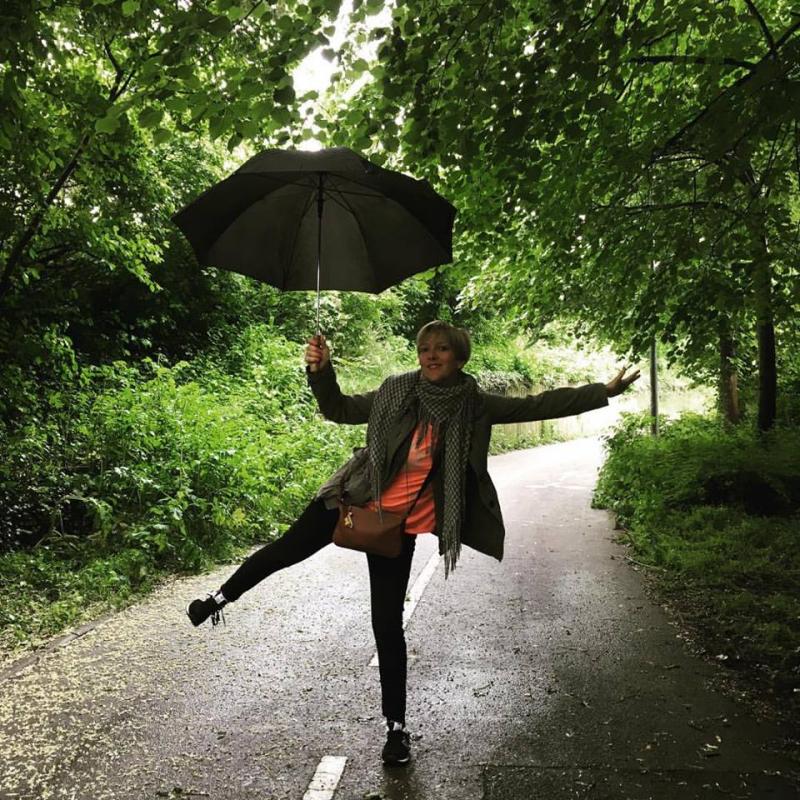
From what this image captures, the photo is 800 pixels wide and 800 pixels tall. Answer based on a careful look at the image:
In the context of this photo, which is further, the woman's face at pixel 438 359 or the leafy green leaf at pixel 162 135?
the leafy green leaf at pixel 162 135

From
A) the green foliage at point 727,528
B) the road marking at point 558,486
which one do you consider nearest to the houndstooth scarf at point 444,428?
the green foliage at point 727,528

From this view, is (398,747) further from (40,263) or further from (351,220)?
(40,263)

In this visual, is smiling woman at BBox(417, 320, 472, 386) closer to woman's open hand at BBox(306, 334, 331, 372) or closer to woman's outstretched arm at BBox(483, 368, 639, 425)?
woman's outstretched arm at BBox(483, 368, 639, 425)

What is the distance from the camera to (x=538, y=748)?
11.6 feet

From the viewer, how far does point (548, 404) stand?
3328 millimetres

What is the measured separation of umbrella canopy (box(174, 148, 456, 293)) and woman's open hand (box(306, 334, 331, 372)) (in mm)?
405

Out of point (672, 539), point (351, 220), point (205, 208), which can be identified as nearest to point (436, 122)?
point (351, 220)

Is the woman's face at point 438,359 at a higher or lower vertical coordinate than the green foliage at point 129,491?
higher

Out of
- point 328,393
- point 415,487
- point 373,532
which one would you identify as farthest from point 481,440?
point 328,393

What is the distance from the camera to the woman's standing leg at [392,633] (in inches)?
133

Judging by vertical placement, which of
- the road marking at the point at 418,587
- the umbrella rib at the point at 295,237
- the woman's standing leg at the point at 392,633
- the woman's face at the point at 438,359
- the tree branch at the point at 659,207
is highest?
the tree branch at the point at 659,207

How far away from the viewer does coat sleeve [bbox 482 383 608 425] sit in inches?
130

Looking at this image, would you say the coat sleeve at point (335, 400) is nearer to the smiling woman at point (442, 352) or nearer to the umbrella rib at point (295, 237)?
the smiling woman at point (442, 352)

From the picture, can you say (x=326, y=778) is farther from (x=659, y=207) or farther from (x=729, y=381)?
(x=729, y=381)
